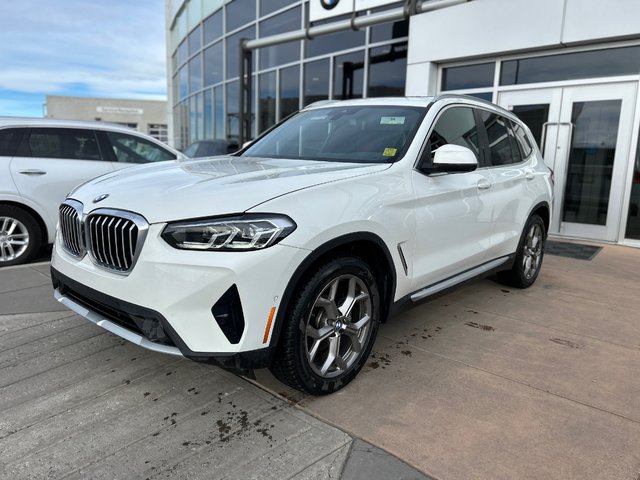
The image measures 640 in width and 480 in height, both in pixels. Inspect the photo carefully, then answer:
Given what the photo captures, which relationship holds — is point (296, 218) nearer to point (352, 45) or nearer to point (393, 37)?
point (393, 37)

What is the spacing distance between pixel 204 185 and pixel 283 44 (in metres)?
11.5

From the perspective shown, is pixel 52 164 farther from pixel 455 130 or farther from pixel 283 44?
pixel 283 44

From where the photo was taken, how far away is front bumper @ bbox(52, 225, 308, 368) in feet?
7.34

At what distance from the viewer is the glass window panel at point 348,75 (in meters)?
10.9

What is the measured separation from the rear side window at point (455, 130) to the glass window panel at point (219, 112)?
13951 mm

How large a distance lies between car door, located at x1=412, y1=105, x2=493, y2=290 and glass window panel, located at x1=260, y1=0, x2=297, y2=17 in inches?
402

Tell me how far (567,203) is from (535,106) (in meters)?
1.64

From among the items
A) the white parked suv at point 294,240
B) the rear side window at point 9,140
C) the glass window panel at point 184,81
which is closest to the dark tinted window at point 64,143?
the rear side window at point 9,140

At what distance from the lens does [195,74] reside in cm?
1966

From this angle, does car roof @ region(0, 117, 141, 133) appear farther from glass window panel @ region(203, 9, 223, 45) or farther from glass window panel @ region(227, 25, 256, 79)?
glass window panel @ region(203, 9, 223, 45)

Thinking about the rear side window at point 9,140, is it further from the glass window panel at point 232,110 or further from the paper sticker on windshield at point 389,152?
the glass window panel at point 232,110

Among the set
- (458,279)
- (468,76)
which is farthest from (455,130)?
(468,76)

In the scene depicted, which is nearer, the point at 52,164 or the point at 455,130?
the point at 455,130

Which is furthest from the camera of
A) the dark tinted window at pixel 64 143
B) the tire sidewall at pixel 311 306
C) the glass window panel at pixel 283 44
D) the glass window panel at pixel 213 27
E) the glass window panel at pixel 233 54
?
the glass window panel at pixel 213 27
